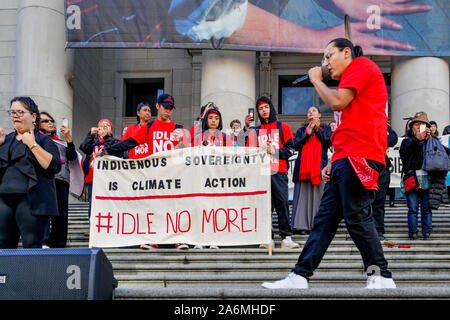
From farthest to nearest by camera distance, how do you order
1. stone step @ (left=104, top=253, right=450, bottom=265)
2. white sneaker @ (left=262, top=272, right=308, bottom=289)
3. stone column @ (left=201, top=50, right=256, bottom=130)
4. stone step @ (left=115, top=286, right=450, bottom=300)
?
stone column @ (left=201, top=50, right=256, bottom=130), stone step @ (left=104, top=253, right=450, bottom=265), white sneaker @ (left=262, top=272, right=308, bottom=289), stone step @ (left=115, top=286, right=450, bottom=300)

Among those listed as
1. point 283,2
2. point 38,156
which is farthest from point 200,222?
point 283,2

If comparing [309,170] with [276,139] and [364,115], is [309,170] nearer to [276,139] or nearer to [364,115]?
[276,139]

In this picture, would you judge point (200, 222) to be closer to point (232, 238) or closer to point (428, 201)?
point (232, 238)

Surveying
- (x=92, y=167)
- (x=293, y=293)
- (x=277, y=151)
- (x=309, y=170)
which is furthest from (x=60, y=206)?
(x=293, y=293)

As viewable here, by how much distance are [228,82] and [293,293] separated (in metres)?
11.4

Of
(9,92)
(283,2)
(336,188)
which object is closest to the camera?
(336,188)

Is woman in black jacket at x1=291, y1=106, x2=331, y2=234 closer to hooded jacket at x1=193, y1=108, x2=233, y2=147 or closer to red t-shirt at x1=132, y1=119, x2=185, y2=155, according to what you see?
hooded jacket at x1=193, y1=108, x2=233, y2=147

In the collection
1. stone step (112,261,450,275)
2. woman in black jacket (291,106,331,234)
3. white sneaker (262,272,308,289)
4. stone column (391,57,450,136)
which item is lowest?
stone step (112,261,450,275)

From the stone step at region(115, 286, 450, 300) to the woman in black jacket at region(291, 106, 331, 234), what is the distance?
15.5 feet

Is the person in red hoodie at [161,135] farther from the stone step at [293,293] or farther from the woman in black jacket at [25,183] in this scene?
the stone step at [293,293]

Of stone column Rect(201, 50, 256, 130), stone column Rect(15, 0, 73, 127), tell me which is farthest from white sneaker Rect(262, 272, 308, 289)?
stone column Rect(15, 0, 73, 127)

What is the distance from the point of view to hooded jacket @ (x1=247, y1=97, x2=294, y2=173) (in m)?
9.21

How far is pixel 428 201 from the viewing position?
9641mm

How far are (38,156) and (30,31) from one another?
11029mm
